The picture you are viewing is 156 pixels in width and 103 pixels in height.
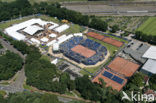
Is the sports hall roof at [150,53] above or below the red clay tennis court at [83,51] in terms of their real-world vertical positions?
above

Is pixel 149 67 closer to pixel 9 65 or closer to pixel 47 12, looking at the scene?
pixel 9 65

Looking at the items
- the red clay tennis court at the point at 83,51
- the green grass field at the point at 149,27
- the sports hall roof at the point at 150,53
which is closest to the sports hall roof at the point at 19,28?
the red clay tennis court at the point at 83,51

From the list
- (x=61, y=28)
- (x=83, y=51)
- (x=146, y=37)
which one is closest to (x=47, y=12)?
(x=61, y=28)

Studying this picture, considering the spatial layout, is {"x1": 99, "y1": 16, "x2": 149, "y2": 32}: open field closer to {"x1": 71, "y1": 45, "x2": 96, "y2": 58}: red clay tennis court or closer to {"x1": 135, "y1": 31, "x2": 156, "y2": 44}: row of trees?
{"x1": 135, "y1": 31, "x2": 156, "y2": 44}: row of trees

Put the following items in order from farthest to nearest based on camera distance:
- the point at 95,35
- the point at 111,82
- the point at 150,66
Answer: the point at 95,35 → the point at 150,66 → the point at 111,82

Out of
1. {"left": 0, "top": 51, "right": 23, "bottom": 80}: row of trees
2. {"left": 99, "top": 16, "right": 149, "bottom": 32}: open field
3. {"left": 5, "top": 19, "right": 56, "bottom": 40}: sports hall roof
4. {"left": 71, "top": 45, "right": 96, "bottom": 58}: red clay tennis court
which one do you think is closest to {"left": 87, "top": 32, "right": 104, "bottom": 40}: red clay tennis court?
{"left": 71, "top": 45, "right": 96, "bottom": 58}: red clay tennis court

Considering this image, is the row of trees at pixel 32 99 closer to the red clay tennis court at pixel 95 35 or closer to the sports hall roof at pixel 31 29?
the sports hall roof at pixel 31 29
